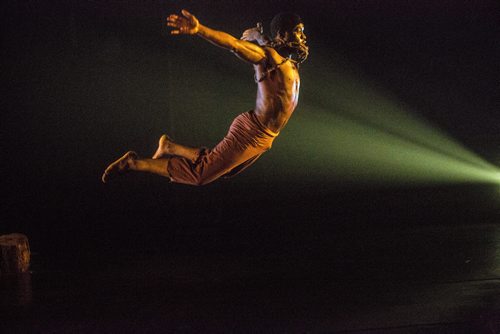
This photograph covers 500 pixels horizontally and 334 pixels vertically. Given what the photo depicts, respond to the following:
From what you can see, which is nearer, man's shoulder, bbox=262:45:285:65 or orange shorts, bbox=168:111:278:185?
man's shoulder, bbox=262:45:285:65

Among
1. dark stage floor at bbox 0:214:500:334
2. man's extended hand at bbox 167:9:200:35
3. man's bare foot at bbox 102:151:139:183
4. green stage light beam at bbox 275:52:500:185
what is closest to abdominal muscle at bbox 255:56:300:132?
man's extended hand at bbox 167:9:200:35

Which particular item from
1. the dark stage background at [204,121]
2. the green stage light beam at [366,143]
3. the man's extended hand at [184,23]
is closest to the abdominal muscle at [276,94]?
the man's extended hand at [184,23]

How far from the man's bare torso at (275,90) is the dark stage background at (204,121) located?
7.26ft

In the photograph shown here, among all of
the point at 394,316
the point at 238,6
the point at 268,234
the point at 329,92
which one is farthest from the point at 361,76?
the point at 394,316

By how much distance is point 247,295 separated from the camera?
4266mm

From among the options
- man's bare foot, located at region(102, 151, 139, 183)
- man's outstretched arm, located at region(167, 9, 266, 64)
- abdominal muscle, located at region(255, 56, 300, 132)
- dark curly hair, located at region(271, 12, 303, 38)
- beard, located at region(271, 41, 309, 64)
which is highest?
dark curly hair, located at region(271, 12, 303, 38)

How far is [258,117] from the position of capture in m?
3.86

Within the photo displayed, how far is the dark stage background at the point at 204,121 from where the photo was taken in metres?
6.39

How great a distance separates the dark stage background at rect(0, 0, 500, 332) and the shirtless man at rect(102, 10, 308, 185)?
80.1 inches

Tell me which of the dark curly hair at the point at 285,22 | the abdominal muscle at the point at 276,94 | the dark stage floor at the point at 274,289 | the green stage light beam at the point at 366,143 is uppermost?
the green stage light beam at the point at 366,143

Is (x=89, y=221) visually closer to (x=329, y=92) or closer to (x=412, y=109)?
(x=329, y=92)

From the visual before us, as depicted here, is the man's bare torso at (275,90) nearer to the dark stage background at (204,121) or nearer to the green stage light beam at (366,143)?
the dark stage background at (204,121)

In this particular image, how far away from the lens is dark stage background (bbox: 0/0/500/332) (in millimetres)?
6391

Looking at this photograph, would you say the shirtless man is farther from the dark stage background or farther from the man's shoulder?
the dark stage background
